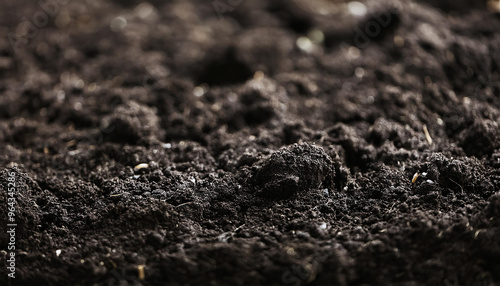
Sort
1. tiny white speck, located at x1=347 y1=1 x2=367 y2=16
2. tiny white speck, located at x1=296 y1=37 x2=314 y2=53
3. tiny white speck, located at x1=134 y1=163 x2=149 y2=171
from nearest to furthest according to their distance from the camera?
tiny white speck, located at x1=134 y1=163 x2=149 y2=171 < tiny white speck, located at x1=296 y1=37 x2=314 y2=53 < tiny white speck, located at x1=347 y1=1 x2=367 y2=16

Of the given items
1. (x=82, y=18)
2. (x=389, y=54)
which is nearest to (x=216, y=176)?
(x=389, y=54)

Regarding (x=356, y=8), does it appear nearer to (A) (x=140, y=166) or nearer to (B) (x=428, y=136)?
(B) (x=428, y=136)

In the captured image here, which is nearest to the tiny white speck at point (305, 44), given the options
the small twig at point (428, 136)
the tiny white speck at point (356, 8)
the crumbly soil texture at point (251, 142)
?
the crumbly soil texture at point (251, 142)

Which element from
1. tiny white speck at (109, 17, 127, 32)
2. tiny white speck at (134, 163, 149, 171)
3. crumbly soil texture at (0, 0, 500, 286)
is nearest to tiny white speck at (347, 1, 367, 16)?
crumbly soil texture at (0, 0, 500, 286)

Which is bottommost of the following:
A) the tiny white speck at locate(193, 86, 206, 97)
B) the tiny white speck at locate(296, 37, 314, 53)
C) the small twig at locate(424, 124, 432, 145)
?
the small twig at locate(424, 124, 432, 145)

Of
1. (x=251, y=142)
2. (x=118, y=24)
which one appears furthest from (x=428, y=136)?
(x=118, y=24)

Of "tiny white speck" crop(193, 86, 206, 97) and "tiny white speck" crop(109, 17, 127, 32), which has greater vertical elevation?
"tiny white speck" crop(109, 17, 127, 32)

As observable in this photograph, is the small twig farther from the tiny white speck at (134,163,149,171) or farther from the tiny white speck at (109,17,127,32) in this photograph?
the tiny white speck at (109,17,127,32)

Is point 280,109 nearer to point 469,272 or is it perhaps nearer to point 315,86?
point 315,86
